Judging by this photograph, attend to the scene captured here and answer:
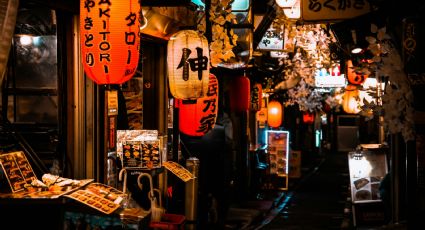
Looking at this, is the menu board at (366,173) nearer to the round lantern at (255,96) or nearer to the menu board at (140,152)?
the menu board at (140,152)

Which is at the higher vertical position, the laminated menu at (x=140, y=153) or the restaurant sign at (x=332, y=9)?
the restaurant sign at (x=332, y=9)

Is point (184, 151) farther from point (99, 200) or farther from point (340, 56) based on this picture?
Result: point (99, 200)

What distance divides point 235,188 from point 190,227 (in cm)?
1224

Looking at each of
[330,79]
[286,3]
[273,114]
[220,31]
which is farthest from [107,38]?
[273,114]

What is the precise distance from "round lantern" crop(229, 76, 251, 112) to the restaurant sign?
11.6 metres

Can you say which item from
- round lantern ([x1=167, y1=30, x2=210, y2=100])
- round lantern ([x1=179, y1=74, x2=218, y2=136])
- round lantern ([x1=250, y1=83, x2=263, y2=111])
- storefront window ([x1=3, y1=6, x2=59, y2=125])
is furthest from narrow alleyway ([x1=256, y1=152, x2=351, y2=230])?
storefront window ([x1=3, y1=6, x2=59, y2=125])

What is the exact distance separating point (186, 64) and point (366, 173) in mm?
6175

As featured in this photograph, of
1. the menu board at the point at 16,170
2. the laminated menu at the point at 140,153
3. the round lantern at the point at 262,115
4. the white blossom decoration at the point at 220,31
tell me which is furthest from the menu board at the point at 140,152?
the round lantern at the point at 262,115

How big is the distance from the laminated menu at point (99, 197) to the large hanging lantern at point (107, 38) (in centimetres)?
168

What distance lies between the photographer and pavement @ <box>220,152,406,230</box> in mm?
20109

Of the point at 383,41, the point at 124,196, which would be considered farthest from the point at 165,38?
the point at 383,41

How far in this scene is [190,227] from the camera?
41.3ft

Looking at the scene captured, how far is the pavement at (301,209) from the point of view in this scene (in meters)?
20.1

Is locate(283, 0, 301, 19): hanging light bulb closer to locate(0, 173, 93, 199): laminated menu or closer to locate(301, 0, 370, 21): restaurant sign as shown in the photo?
locate(301, 0, 370, 21): restaurant sign
